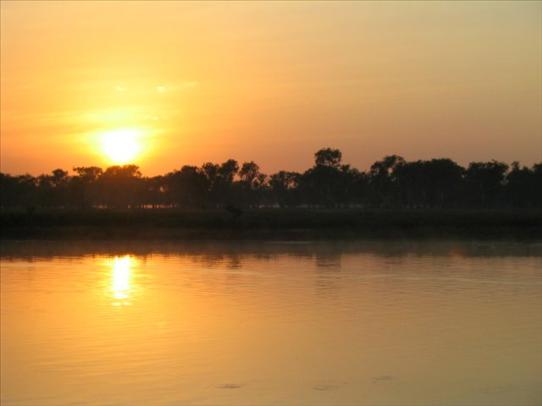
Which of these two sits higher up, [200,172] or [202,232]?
[200,172]

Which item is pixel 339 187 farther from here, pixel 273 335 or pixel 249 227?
pixel 273 335

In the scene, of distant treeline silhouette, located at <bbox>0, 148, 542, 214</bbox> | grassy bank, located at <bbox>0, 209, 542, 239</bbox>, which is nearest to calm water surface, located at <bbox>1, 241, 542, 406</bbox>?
grassy bank, located at <bbox>0, 209, 542, 239</bbox>

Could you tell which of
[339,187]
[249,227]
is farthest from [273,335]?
[339,187]

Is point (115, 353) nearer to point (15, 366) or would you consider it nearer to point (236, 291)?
point (15, 366)

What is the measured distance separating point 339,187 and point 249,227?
7579 cm

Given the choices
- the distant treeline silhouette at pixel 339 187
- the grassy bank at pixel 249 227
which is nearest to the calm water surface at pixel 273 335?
the grassy bank at pixel 249 227

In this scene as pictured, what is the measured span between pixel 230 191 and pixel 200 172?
7.74 meters

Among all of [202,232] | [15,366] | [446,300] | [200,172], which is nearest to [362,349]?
[15,366]

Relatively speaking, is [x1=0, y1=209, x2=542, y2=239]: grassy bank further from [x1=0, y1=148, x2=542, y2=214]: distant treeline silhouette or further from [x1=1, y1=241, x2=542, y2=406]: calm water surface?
[x1=0, y1=148, x2=542, y2=214]: distant treeline silhouette

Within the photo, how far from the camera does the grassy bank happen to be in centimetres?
6191

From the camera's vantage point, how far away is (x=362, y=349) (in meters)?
14.5

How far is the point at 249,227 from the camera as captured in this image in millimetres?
68438

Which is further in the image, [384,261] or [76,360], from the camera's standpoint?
[384,261]

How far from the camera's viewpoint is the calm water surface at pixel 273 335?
38.2ft
